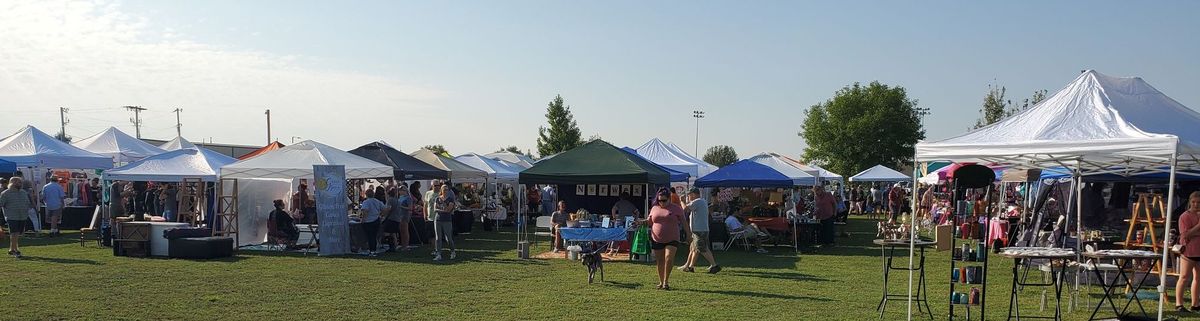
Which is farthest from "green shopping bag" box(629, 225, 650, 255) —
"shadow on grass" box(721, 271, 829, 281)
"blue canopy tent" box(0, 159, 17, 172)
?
"blue canopy tent" box(0, 159, 17, 172)

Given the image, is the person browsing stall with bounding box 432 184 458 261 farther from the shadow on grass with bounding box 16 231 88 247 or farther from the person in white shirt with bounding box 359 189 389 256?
the shadow on grass with bounding box 16 231 88 247

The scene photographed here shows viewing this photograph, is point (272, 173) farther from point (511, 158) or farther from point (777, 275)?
point (511, 158)

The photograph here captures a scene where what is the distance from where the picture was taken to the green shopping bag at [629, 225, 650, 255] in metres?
13.5

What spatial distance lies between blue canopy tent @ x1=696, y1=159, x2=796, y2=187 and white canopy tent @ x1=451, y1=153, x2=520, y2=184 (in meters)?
8.49

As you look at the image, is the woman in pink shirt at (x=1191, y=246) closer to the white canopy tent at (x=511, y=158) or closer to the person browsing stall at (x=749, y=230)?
the person browsing stall at (x=749, y=230)

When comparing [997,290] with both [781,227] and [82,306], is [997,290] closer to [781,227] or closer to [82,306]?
[781,227]

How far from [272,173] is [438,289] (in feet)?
19.3

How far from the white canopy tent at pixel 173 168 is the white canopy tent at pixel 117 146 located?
9307 mm

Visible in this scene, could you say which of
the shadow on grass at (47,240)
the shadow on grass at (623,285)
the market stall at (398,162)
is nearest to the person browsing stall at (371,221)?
the market stall at (398,162)

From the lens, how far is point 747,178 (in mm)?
16422

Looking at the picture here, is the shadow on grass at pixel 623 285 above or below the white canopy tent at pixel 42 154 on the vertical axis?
below

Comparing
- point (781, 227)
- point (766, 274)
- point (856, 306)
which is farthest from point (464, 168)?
point (856, 306)

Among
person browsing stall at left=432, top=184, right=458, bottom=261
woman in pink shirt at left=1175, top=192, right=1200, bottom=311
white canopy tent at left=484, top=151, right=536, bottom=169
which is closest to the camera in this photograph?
woman in pink shirt at left=1175, top=192, right=1200, bottom=311

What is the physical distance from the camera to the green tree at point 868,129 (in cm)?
5334
